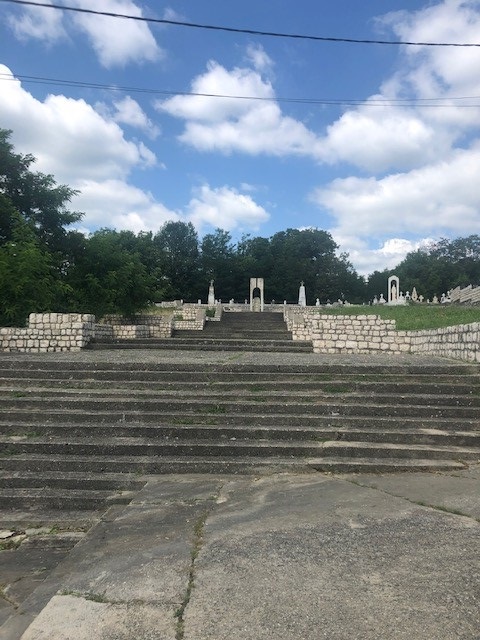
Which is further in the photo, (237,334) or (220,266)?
(220,266)

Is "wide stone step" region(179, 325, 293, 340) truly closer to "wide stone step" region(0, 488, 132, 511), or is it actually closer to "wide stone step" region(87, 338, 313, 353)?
"wide stone step" region(87, 338, 313, 353)

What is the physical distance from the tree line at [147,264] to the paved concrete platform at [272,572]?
11441mm

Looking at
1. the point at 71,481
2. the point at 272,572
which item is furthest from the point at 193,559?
the point at 71,481

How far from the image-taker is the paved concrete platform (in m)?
2.17

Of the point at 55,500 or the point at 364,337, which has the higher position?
the point at 364,337

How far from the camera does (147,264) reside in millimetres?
53375

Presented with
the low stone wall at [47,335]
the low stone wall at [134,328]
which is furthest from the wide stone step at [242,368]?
the low stone wall at [134,328]

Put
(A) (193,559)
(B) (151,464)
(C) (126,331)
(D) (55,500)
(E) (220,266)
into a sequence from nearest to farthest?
(A) (193,559) → (D) (55,500) → (B) (151,464) → (C) (126,331) → (E) (220,266)

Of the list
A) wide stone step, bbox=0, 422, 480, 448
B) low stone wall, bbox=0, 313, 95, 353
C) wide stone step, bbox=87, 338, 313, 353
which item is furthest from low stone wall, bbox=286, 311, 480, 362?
low stone wall, bbox=0, 313, 95, 353

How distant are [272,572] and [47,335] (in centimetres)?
1048

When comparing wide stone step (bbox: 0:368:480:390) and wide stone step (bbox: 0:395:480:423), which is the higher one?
wide stone step (bbox: 0:368:480:390)

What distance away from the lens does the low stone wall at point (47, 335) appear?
11.6m

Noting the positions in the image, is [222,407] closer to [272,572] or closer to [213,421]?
[213,421]

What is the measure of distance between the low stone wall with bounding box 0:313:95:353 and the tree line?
166 centimetres
